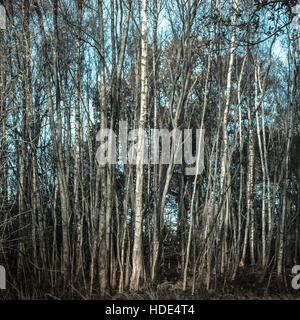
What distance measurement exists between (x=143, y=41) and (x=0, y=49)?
2.56 metres

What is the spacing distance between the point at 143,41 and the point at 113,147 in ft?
6.93

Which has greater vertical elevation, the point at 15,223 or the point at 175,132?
the point at 175,132

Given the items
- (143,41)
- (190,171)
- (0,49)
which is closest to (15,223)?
(0,49)

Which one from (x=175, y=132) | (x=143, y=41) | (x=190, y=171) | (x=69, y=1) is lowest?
→ (x=190, y=171)

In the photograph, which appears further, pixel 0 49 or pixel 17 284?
pixel 17 284

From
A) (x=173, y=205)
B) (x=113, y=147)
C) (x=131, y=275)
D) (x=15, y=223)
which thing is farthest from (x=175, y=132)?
(x=173, y=205)

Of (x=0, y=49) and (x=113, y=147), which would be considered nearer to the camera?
(x=0, y=49)

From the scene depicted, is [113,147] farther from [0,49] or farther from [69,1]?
[69,1]

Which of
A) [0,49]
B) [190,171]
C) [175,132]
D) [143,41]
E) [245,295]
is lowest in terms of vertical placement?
[245,295]

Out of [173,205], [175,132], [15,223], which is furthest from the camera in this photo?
[173,205]
